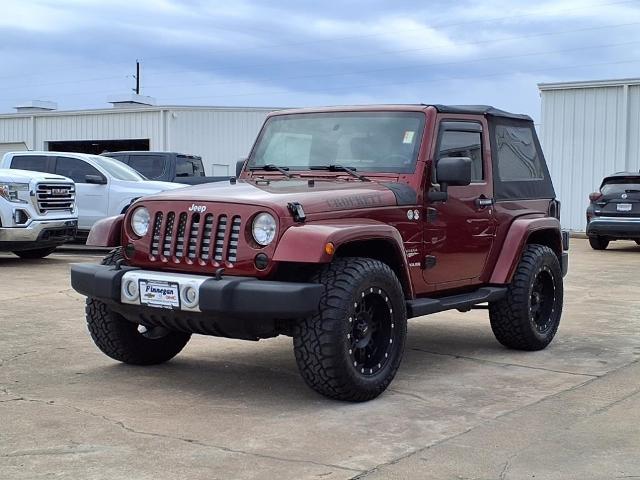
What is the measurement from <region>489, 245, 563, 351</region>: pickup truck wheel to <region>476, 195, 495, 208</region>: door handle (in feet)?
1.89

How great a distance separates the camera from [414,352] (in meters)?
7.13

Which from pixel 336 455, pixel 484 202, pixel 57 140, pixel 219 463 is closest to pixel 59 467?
pixel 219 463

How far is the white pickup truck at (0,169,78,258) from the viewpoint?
505 inches

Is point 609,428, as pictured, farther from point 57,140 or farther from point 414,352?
point 57,140

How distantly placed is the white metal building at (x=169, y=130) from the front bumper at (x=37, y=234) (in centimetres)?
1530

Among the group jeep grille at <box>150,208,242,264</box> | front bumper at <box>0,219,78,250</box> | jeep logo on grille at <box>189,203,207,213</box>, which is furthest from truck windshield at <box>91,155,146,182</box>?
jeep logo on grille at <box>189,203,207,213</box>

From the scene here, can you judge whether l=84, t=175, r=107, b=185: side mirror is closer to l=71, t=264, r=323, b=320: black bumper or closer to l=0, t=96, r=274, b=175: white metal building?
l=71, t=264, r=323, b=320: black bumper

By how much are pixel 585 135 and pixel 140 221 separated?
19.3 metres

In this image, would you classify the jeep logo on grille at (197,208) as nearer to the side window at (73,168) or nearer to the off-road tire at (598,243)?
the side window at (73,168)

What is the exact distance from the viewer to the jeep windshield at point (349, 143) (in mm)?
6344

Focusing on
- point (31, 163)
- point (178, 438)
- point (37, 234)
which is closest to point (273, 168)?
point (178, 438)

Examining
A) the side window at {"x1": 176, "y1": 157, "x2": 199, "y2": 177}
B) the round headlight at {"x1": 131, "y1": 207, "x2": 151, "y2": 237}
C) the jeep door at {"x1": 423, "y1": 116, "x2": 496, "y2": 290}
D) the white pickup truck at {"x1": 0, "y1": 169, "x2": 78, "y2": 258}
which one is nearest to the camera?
the round headlight at {"x1": 131, "y1": 207, "x2": 151, "y2": 237}

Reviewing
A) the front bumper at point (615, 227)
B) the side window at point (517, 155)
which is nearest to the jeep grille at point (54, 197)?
the side window at point (517, 155)

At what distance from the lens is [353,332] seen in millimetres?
5387
